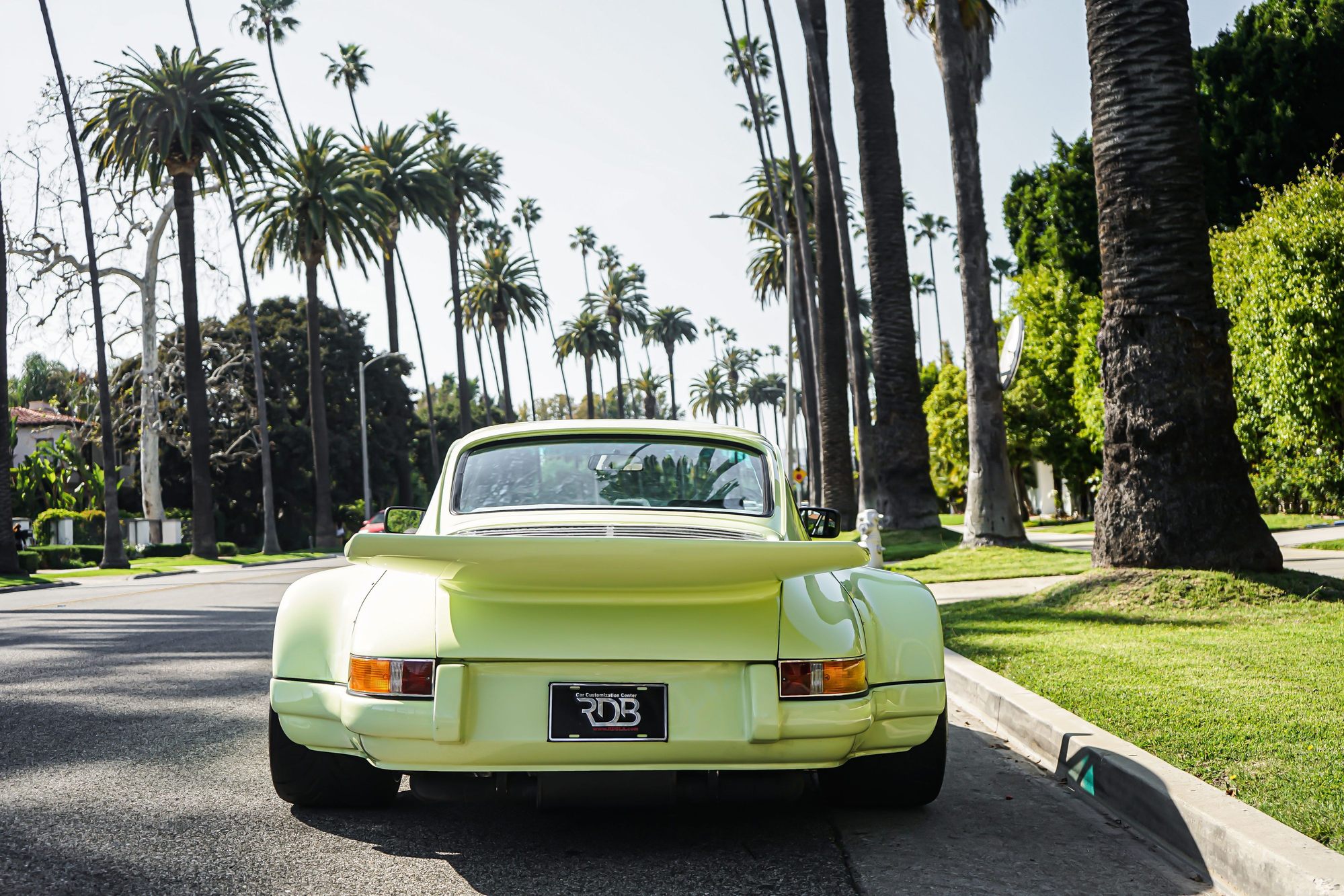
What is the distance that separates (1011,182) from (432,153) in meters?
29.5

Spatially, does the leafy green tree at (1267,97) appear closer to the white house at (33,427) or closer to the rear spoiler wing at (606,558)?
the rear spoiler wing at (606,558)

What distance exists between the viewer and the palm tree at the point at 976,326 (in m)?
19.1

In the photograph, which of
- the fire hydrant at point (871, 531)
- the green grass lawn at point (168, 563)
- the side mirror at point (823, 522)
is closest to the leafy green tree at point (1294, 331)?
the fire hydrant at point (871, 531)

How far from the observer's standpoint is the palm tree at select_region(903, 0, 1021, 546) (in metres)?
19.1

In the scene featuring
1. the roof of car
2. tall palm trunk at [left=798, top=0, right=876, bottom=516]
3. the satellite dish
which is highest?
tall palm trunk at [left=798, top=0, right=876, bottom=516]

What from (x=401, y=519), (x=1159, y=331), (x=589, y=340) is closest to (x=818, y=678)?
(x=401, y=519)

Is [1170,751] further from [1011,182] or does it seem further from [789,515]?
[1011,182]

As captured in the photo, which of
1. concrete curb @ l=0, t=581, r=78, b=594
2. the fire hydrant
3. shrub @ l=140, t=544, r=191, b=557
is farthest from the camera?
shrub @ l=140, t=544, r=191, b=557

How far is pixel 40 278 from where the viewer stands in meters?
43.3

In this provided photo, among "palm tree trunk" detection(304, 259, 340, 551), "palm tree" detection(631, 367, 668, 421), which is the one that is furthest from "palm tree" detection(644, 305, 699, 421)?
"palm tree trunk" detection(304, 259, 340, 551)

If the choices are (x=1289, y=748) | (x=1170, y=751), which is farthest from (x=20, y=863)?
(x=1289, y=748)

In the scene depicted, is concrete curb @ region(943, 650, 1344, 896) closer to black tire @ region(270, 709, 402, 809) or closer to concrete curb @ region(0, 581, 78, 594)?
black tire @ region(270, 709, 402, 809)

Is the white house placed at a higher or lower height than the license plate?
higher

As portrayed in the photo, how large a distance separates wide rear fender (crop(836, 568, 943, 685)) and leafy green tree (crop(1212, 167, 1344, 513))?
19.2m
